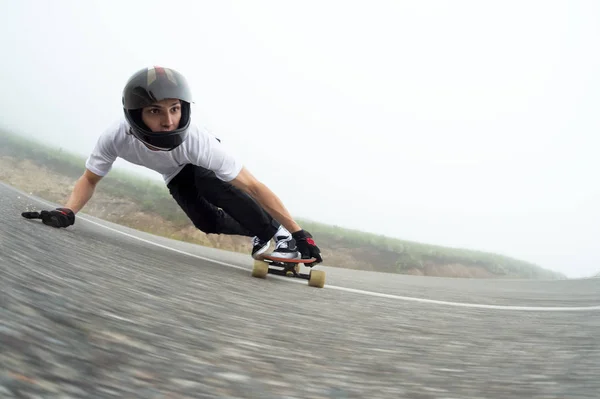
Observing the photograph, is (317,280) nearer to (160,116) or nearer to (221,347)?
(160,116)

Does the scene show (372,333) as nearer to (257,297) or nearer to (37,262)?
(257,297)

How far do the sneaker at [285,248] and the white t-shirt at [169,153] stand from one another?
2.45 ft

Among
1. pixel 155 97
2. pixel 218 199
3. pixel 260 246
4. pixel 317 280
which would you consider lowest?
pixel 317 280

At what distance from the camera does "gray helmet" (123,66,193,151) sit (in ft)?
7.52

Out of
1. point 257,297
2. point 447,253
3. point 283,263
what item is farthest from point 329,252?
point 257,297

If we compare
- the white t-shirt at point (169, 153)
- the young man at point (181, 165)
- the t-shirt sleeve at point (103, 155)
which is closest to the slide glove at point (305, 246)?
the young man at point (181, 165)

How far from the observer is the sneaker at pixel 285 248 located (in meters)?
2.83

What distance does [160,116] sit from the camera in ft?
7.77

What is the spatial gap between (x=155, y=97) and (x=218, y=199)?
0.97 m

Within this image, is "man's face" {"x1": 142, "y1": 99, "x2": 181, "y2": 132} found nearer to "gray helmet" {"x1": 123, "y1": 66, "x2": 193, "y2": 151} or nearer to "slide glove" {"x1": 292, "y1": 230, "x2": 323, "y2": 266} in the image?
"gray helmet" {"x1": 123, "y1": 66, "x2": 193, "y2": 151}

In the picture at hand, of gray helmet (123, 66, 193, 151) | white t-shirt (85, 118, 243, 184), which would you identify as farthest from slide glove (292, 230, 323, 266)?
gray helmet (123, 66, 193, 151)

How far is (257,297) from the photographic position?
4.95 ft

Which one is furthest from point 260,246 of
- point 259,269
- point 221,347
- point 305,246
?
point 221,347

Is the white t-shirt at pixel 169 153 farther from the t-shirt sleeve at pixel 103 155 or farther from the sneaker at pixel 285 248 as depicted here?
the sneaker at pixel 285 248
